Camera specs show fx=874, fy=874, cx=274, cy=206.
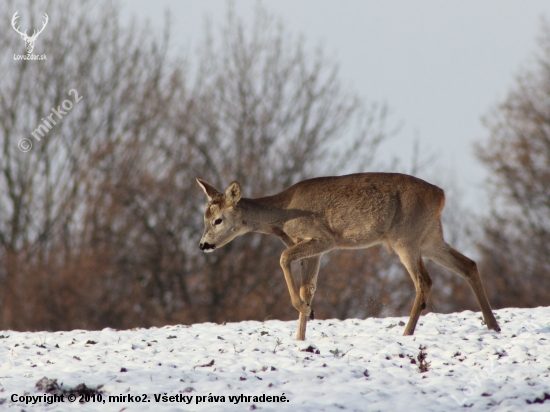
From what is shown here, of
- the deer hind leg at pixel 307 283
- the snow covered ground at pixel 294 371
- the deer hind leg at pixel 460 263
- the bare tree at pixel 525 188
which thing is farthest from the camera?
the bare tree at pixel 525 188

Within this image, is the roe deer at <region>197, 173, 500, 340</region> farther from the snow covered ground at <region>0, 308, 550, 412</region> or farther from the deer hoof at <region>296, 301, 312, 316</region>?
the snow covered ground at <region>0, 308, 550, 412</region>

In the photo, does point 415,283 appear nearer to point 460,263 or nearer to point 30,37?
point 460,263

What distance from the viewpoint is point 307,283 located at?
10.4m

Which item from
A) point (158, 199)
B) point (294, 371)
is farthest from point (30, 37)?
point (294, 371)

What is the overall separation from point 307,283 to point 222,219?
49.9 inches

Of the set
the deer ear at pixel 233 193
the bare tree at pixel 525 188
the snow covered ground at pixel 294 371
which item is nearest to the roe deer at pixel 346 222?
the deer ear at pixel 233 193

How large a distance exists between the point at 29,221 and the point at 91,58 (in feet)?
20.6

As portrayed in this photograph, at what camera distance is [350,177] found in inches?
409

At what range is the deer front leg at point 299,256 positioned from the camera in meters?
9.86

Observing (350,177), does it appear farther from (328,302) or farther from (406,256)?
(328,302)

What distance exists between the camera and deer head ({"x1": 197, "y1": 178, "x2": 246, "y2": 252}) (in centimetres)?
1041

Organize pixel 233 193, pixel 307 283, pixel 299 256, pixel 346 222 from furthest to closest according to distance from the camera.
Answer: pixel 233 193
pixel 307 283
pixel 346 222
pixel 299 256

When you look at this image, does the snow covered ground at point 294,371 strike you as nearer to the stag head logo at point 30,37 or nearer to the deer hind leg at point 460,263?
the deer hind leg at point 460,263

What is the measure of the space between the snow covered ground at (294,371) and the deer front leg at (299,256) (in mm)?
459
